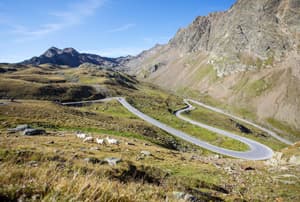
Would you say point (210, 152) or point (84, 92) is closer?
point (210, 152)

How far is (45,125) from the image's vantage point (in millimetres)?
44500

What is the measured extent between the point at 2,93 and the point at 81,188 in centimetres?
12538

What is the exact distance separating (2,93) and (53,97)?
23248mm

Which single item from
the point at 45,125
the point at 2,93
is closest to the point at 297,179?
the point at 45,125

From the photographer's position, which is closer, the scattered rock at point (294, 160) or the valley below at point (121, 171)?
the valley below at point (121, 171)

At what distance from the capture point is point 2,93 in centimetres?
11056

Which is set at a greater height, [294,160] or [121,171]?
[121,171]

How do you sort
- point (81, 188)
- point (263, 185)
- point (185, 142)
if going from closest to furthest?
1. point (81, 188)
2. point (263, 185)
3. point (185, 142)

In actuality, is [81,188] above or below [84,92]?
above

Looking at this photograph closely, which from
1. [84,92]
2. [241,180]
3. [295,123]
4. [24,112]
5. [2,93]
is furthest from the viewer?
[295,123]

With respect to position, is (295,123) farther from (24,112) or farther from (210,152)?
(24,112)

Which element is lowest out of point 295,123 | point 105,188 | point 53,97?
point 295,123

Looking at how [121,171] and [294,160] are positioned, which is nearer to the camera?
[121,171]

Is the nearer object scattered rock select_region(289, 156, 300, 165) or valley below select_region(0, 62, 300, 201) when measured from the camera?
valley below select_region(0, 62, 300, 201)
